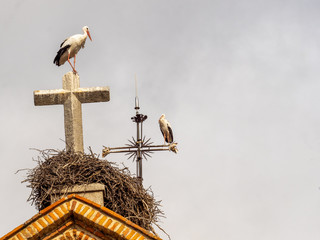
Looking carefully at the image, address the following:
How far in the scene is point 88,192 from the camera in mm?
9336

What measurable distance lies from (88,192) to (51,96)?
6.44ft

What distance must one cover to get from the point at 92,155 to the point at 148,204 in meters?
1.00

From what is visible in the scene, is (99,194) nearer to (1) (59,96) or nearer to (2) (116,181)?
(2) (116,181)

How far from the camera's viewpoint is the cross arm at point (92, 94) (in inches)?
423

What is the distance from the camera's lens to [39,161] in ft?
34.2

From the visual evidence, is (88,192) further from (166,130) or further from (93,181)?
(166,130)

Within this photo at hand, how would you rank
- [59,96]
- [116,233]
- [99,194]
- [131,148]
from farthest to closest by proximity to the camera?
[131,148] → [59,96] → [99,194] → [116,233]

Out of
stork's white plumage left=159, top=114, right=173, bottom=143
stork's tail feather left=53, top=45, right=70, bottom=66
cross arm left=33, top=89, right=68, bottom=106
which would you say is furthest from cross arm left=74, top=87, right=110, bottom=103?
stork's white plumage left=159, top=114, right=173, bottom=143

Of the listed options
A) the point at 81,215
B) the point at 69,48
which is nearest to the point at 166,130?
the point at 69,48

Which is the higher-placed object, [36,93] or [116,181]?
[36,93]

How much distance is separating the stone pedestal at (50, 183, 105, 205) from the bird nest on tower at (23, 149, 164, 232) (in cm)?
10

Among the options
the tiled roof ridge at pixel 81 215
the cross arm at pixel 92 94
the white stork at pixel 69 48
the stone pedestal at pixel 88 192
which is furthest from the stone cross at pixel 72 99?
the tiled roof ridge at pixel 81 215

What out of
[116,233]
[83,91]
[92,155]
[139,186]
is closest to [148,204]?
[139,186]

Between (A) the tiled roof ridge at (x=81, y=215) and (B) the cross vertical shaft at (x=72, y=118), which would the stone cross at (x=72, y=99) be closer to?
(B) the cross vertical shaft at (x=72, y=118)
